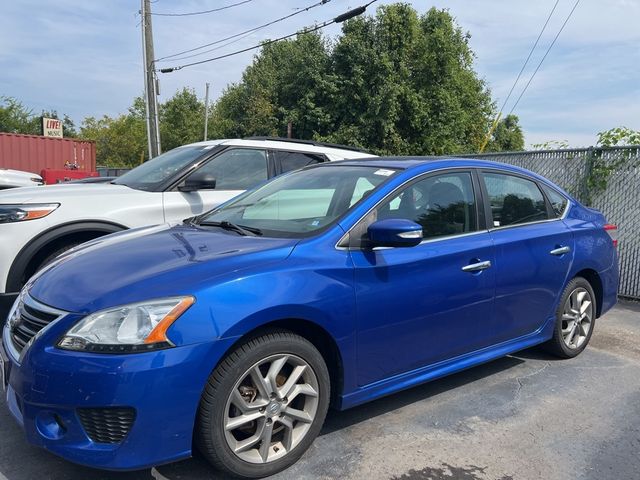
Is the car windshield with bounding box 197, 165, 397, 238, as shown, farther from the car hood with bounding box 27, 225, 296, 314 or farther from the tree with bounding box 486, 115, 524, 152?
the tree with bounding box 486, 115, 524, 152

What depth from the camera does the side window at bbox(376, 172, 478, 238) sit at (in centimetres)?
347

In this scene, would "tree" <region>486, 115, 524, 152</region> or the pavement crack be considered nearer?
the pavement crack

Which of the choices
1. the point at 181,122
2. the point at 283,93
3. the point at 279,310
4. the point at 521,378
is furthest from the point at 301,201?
the point at 181,122

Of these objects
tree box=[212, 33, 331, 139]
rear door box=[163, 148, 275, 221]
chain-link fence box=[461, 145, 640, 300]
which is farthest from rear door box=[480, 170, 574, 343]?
tree box=[212, 33, 331, 139]

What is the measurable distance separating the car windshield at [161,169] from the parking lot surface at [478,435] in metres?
2.67

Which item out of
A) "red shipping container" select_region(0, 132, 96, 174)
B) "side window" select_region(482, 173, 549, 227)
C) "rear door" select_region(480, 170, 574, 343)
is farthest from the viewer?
"red shipping container" select_region(0, 132, 96, 174)

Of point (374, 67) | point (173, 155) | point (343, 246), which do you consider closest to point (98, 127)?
point (374, 67)

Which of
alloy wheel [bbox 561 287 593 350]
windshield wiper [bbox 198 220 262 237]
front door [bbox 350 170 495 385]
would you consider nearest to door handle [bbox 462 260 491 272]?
front door [bbox 350 170 495 385]

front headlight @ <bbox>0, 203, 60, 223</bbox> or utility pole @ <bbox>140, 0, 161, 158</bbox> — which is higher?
utility pole @ <bbox>140, 0, 161, 158</bbox>

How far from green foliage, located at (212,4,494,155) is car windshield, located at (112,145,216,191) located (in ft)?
63.2

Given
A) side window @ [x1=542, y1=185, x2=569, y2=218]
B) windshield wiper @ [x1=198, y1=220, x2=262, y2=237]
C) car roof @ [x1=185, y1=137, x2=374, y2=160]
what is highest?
car roof @ [x1=185, y1=137, x2=374, y2=160]

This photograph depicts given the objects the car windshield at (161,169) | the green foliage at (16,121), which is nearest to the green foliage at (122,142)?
the green foliage at (16,121)

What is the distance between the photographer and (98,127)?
57.7 m

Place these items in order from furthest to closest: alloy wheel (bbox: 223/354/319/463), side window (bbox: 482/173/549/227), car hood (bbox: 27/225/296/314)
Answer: side window (bbox: 482/173/549/227), alloy wheel (bbox: 223/354/319/463), car hood (bbox: 27/225/296/314)
